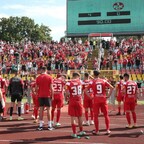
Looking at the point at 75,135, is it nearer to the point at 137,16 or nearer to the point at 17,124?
the point at 17,124

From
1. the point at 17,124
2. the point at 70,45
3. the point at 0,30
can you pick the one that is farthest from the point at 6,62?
the point at 0,30

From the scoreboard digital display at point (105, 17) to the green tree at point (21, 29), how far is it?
49.5 metres

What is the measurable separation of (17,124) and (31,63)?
1986 cm

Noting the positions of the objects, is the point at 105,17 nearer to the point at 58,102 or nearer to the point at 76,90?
the point at 58,102

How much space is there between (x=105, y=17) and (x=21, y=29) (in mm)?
56102

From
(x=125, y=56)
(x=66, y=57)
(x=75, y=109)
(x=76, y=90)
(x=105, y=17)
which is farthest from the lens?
(x=105, y=17)

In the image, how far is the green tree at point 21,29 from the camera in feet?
297

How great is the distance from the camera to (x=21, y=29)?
9338cm

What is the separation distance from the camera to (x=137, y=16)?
128 feet

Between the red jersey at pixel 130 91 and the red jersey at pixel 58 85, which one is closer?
the red jersey at pixel 130 91

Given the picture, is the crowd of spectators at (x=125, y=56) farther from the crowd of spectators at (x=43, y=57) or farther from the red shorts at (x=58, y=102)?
the red shorts at (x=58, y=102)

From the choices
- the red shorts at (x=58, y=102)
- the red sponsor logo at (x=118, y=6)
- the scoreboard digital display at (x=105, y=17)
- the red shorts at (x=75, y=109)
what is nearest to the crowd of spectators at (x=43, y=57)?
the scoreboard digital display at (x=105, y=17)

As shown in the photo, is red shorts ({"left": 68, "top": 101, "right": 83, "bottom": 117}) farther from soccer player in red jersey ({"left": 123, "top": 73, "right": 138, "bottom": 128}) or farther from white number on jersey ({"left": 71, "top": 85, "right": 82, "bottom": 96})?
soccer player in red jersey ({"left": 123, "top": 73, "right": 138, "bottom": 128})

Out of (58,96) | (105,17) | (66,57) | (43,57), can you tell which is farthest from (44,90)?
(105,17)
